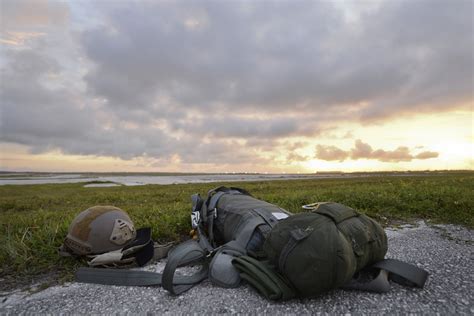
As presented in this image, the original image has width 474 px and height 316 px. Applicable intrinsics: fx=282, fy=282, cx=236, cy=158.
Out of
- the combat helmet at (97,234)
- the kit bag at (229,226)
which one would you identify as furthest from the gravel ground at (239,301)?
the combat helmet at (97,234)

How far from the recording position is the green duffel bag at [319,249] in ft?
9.83

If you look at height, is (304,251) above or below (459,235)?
above

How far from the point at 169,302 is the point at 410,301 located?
280cm

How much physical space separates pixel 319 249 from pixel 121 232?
3553 millimetres

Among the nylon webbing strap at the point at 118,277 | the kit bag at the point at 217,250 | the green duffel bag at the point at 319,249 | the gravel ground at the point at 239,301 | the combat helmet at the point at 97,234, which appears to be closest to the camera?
the green duffel bag at the point at 319,249

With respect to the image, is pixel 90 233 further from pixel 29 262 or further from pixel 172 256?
pixel 172 256

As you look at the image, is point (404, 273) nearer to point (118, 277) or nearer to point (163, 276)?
point (163, 276)

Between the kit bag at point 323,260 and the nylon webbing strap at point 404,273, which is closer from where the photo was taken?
the kit bag at point 323,260

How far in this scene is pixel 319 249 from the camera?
3002 mm

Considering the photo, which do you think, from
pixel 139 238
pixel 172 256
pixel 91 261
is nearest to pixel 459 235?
pixel 172 256

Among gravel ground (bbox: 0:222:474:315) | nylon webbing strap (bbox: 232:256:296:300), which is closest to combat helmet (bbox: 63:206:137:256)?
gravel ground (bbox: 0:222:474:315)

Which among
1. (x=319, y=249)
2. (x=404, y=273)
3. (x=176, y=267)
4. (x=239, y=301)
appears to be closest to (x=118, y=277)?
(x=176, y=267)

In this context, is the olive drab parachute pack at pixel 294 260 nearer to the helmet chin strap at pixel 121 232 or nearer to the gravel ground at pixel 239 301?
the gravel ground at pixel 239 301

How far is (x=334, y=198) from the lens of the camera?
10625mm
